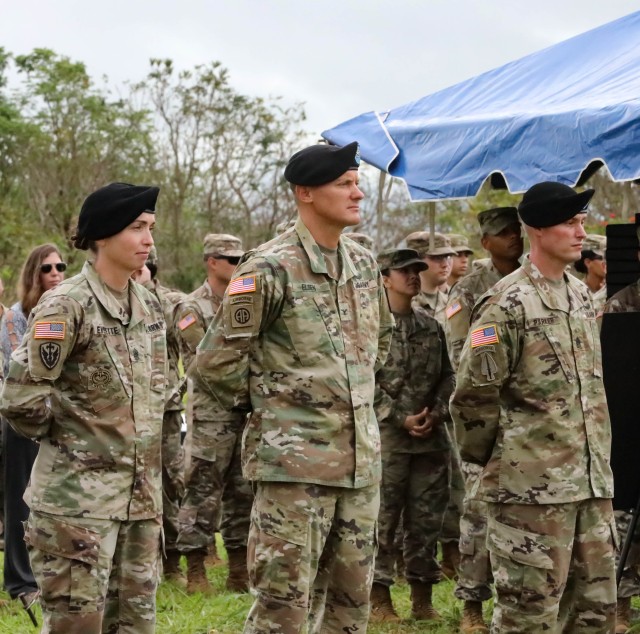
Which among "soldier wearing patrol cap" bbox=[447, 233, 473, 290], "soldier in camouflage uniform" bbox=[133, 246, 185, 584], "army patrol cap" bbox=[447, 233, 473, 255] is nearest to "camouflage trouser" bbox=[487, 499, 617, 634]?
"soldier in camouflage uniform" bbox=[133, 246, 185, 584]

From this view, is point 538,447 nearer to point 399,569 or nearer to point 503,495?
point 503,495

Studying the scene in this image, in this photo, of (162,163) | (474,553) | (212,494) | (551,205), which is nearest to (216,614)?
(212,494)

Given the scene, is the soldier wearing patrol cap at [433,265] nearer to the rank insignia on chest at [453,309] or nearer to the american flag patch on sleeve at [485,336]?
the rank insignia on chest at [453,309]

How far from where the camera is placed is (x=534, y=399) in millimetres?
4988

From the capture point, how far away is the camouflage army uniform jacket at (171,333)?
7.78m

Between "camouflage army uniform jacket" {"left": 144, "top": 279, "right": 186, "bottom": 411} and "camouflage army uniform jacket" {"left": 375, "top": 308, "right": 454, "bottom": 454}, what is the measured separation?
1.37 metres

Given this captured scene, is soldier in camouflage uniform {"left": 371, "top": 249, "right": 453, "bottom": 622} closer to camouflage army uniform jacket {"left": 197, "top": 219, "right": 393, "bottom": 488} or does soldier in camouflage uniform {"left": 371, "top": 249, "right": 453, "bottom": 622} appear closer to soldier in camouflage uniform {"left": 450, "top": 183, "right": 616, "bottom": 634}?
soldier in camouflage uniform {"left": 450, "top": 183, "right": 616, "bottom": 634}

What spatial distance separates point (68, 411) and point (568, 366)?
210 cm

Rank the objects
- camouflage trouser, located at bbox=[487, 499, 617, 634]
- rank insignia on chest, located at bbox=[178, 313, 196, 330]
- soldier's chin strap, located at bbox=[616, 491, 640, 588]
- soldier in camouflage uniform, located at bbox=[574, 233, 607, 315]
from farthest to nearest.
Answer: soldier in camouflage uniform, located at bbox=[574, 233, 607, 315], rank insignia on chest, located at bbox=[178, 313, 196, 330], soldier's chin strap, located at bbox=[616, 491, 640, 588], camouflage trouser, located at bbox=[487, 499, 617, 634]

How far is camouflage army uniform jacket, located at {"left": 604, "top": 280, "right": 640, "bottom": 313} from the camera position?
21.4ft

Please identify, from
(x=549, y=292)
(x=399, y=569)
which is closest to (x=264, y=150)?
(x=399, y=569)

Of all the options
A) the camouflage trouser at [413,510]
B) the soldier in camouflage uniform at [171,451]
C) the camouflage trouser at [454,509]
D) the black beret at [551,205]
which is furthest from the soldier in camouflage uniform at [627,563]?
the soldier in camouflage uniform at [171,451]

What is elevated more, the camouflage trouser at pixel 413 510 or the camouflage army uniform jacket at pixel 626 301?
the camouflage army uniform jacket at pixel 626 301

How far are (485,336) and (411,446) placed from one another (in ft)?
7.18
